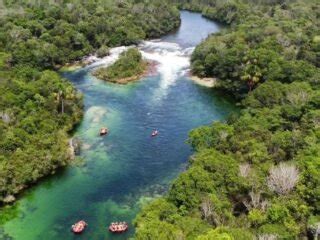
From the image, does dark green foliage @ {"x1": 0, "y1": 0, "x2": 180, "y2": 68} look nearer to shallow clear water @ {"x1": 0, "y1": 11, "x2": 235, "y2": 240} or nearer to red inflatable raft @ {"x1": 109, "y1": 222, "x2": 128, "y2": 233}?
shallow clear water @ {"x1": 0, "y1": 11, "x2": 235, "y2": 240}

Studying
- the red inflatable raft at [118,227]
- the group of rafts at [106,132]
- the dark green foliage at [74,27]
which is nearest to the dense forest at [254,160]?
the red inflatable raft at [118,227]

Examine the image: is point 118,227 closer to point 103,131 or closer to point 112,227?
point 112,227

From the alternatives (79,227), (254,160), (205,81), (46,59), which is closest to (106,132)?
(79,227)

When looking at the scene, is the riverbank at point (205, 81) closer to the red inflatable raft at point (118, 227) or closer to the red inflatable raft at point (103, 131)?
the red inflatable raft at point (103, 131)

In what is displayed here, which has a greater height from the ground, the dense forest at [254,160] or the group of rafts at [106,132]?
the dense forest at [254,160]

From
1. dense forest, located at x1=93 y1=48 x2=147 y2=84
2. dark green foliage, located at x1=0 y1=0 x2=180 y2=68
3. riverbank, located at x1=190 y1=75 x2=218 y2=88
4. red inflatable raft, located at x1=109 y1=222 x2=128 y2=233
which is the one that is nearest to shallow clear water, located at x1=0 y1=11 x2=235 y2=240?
red inflatable raft, located at x1=109 y1=222 x2=128 y2=233

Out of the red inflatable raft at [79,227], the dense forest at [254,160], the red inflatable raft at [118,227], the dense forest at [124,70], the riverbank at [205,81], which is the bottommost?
the dense forest at [124,70]

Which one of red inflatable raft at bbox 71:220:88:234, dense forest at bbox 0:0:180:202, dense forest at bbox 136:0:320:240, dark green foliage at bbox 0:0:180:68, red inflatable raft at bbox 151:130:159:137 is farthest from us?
dark green foliage at bbox 0:0:180:68
